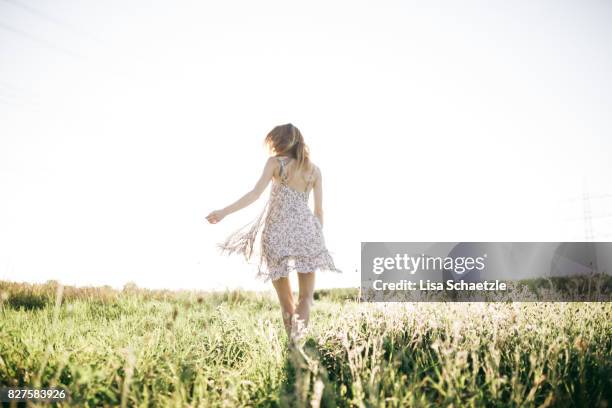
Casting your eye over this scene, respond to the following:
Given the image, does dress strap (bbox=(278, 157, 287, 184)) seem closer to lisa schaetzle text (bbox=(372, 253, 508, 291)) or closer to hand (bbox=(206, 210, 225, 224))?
hand (bbox=(206, 210, 225, 224))

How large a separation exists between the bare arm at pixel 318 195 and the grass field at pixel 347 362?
42.3 inches

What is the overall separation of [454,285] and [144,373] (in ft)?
21.4

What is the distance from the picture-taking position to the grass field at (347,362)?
84.8 inches

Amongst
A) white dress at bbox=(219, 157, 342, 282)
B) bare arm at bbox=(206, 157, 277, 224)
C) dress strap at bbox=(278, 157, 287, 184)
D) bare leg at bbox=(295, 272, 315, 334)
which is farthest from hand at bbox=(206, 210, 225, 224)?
bare leg at bbox=(295, 272, 315, 334)

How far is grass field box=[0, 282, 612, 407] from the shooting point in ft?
7.07

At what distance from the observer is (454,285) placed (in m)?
7.93

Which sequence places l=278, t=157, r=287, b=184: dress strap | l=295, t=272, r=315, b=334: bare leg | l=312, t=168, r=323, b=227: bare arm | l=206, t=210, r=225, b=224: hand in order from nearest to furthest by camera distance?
l=206, t=210, r=225, b=224: hand, l=295, t=272, r=315, b=334: bare leg, l=278, t=157, r=287, b=184: dress strap, l=312, t=168, r=323, b=227: bare arm

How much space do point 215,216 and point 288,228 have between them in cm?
77

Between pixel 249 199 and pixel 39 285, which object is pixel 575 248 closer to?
pixel 249 199

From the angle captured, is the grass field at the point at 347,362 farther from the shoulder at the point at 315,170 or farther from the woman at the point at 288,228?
the shoulder at the point at 315,170

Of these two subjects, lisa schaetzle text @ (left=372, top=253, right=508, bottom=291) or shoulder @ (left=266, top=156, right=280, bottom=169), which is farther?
lisa schaetzle text @ (left=372, top=253, right=508, bottom=291)

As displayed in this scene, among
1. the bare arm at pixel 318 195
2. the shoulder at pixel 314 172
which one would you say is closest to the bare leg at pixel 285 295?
the bare arm at pixel 318 195

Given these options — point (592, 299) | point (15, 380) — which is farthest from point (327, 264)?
point (592, 299)

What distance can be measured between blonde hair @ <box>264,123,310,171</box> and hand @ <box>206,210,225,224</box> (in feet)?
2.92
